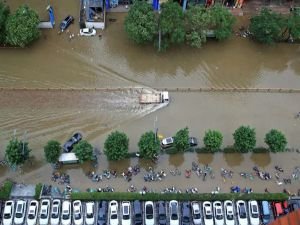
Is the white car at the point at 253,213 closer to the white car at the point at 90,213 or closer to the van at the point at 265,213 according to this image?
the van at the point at 265,213

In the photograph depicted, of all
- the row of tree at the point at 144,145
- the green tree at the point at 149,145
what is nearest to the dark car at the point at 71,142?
the row of tree at the point at 144,145

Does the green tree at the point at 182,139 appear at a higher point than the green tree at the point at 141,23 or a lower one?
lower

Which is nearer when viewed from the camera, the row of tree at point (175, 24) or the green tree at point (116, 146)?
the green tree at point (116, 146)

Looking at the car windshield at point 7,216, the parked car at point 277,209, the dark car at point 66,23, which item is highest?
the dark car at point 66,23

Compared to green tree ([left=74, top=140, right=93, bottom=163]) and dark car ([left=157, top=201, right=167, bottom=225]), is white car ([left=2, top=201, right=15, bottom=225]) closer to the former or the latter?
green tree ([left=74, top=140, right=93, bottom=163])

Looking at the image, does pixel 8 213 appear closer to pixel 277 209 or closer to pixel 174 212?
pixel 174 212

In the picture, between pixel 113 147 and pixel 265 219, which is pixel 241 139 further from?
pixel 113 147

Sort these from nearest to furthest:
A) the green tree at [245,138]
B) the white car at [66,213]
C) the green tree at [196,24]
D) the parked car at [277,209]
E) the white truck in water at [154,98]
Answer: the white car at [66,213] → the parked car at [277,209] → the green tree at [245,138] → the white truck in water at [154,98] → the green tree at [196,24]
